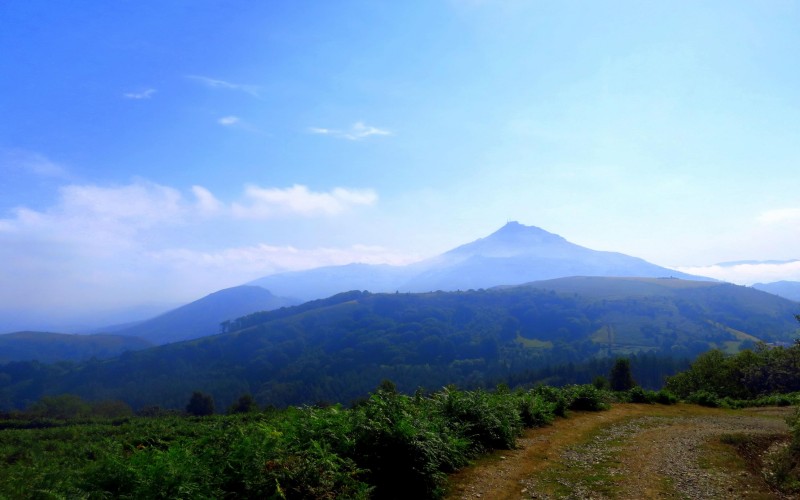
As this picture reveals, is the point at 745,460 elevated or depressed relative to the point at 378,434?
depressed

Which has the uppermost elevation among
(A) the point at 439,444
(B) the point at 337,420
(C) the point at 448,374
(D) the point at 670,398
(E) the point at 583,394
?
(B) the point at 337,420

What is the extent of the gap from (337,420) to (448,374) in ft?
555

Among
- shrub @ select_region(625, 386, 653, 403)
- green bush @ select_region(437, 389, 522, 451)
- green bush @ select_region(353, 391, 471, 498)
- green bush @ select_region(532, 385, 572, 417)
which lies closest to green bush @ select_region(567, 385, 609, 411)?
green bush @ select_region(532, 385, 572, 417)

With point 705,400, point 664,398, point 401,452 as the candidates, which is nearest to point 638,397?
point 664,398

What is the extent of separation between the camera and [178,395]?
6353 inches

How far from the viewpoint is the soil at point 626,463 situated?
33.8ft

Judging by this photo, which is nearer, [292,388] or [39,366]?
[292,388]

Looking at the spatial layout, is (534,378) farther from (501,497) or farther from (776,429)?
(501,497)

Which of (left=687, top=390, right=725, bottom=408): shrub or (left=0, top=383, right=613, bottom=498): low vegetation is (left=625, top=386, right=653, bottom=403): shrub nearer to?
(left=687, top=390, right=725, bottom=408): shrub

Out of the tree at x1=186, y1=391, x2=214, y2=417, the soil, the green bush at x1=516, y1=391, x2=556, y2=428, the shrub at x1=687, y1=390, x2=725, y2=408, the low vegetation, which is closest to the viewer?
the low vegetation

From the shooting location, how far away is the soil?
1030 centimetres

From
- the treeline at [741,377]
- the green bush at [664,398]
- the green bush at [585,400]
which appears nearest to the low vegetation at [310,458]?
the green bush at [585,400]

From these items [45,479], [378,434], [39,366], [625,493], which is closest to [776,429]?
[625,493]

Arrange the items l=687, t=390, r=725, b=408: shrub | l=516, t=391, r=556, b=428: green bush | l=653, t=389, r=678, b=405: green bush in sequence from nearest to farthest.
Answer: l=516, t=391, r=556, b=428: green bush < l=653, t=389, r=678, b=405: green bush < l=687, t=390, r=725, b=408: shrub
